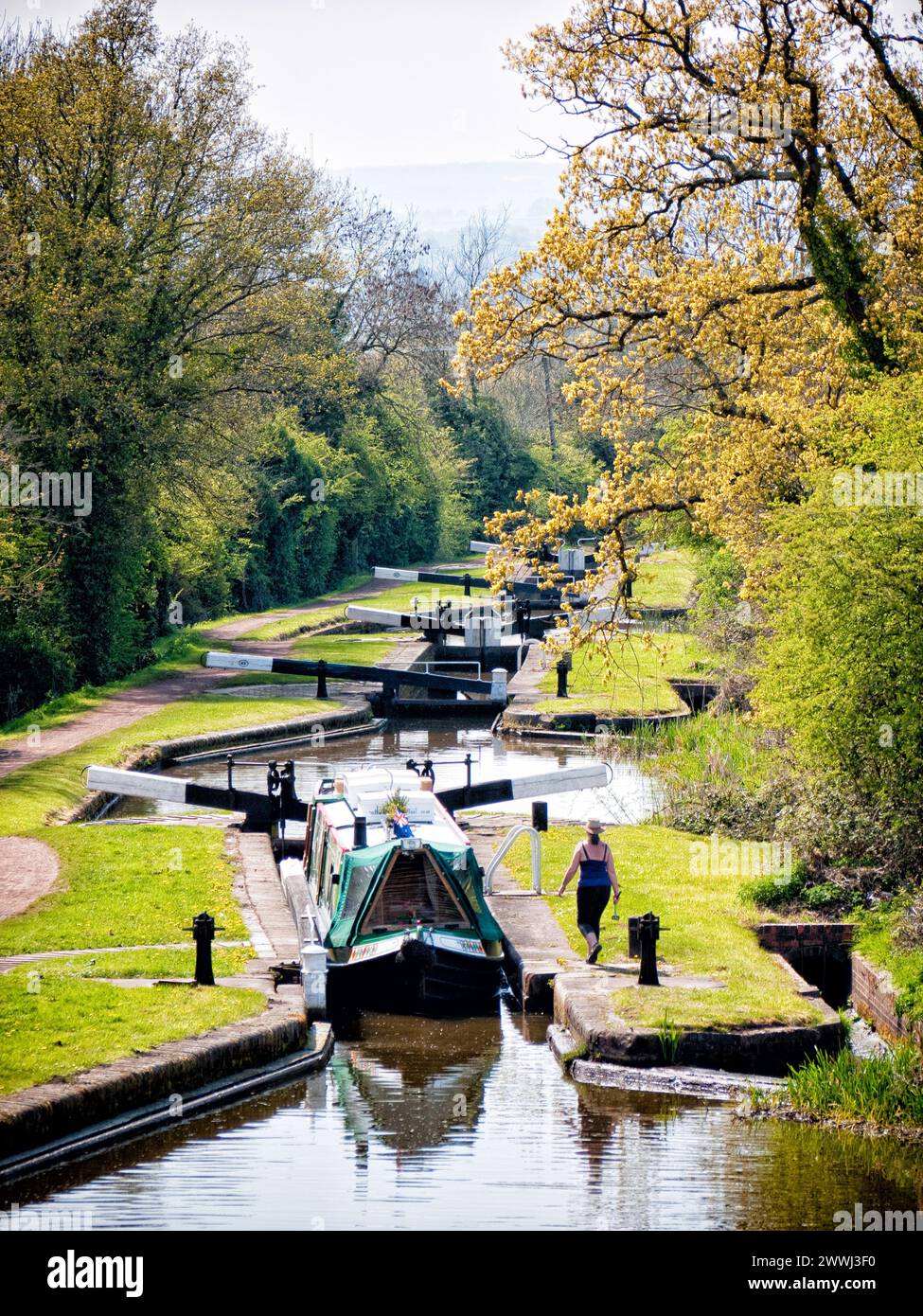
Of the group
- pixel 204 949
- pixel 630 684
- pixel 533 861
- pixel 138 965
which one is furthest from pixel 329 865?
pixel 630 684

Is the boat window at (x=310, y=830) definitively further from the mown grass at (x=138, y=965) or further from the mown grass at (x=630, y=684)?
the mown grass at (x=630, y=684)

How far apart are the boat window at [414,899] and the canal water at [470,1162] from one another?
1.65 m

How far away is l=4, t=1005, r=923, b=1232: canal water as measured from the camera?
33.1 ft

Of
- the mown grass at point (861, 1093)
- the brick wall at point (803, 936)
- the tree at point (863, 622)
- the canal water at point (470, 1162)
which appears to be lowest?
the canal water at point (470, 1162)

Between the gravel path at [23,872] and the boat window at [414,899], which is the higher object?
the boat window at [414,899]

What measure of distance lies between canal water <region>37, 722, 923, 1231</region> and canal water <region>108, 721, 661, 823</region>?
31.8 feet

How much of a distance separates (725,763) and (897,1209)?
12.4 m

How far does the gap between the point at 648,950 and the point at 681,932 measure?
6.86ft

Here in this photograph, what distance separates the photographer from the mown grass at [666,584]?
49094 millimetres

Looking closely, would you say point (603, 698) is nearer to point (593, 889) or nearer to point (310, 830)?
point (310, 830)

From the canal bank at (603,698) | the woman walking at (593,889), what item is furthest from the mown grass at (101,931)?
the canal bank at (603,698)

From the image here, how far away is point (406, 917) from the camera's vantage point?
51.6 feet

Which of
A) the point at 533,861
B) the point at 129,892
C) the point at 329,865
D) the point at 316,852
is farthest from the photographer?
the point at 533,861
